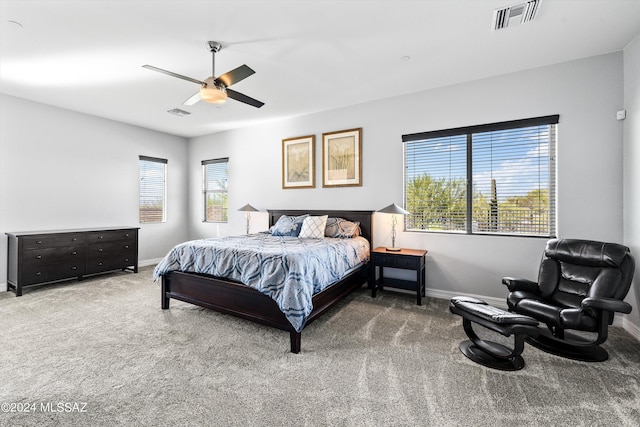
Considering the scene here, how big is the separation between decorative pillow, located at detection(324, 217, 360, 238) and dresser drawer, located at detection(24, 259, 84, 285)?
4164 millimetres

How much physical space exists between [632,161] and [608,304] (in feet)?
5.57

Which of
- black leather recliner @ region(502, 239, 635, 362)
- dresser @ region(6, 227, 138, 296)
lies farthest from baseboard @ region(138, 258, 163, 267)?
black leather recliner @ region(502, 239, 635, 362)

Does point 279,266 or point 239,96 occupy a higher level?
point 239,96

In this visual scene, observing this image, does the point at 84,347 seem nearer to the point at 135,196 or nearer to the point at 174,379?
the point at 174,379

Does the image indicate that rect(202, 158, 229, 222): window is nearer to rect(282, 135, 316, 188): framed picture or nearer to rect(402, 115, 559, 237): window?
rect(282, 135, 316, 188): framed picture

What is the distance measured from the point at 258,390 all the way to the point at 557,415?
1.95 meters

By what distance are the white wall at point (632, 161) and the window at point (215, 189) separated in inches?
247

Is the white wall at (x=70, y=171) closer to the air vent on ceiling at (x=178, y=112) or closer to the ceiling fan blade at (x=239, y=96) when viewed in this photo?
the air vent on ceiling at (x=178, y=112)

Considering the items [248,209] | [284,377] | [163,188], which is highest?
[163,188]

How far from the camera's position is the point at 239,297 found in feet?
9.80

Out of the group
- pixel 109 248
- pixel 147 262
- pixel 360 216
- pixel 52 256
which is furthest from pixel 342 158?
pixel 52 256

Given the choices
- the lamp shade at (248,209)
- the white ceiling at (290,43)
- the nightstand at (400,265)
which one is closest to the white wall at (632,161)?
the white ceiling at (290,43)

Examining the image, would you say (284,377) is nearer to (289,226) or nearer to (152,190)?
(289,226)

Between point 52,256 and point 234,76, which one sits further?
point 52,256
